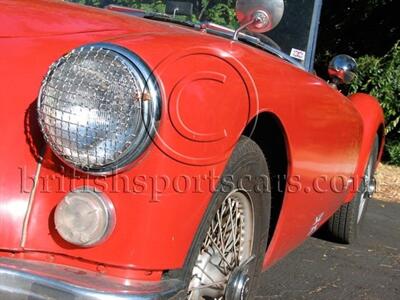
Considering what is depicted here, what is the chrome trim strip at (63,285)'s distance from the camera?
5.72ft

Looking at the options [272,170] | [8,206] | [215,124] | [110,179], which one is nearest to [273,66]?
[272,170]

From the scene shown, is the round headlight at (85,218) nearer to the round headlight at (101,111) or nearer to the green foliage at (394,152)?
the round headlight at (101,111)

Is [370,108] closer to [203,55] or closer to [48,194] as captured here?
[203,55]

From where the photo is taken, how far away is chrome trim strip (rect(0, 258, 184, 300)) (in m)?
1.74

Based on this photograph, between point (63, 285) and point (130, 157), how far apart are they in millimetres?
405

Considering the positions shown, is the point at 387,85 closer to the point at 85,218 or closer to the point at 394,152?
the point at 394,152

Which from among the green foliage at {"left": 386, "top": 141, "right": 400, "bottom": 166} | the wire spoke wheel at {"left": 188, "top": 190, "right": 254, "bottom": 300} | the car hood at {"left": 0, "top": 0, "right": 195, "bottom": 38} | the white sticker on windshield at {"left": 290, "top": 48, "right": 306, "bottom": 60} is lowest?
the green foliage at {"left": 386, "top": 141, "right": 400, "bottom": 166}

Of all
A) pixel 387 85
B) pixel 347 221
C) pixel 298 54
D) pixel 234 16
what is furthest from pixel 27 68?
pixel 387 85

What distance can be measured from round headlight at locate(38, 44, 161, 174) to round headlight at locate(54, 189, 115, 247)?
0.09 metres

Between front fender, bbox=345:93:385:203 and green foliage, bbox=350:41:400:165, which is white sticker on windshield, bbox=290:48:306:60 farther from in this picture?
green foliage, bbox=350:41:400:165

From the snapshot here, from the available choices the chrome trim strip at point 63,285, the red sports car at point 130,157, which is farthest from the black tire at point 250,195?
the chrome trim strip at point 63,285

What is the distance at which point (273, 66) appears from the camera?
8.39ft

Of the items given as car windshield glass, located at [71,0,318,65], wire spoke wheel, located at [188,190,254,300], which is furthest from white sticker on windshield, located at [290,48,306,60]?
wire spoke wheel, located at [188,190,254,300]

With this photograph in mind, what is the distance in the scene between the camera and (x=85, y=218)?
1868mm
